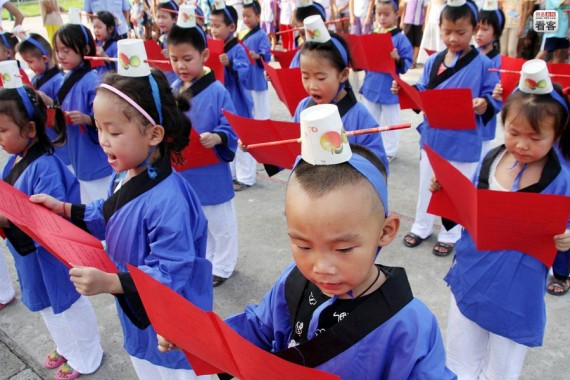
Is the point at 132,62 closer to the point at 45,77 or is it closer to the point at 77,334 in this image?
the point at 77,334

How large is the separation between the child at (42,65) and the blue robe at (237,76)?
147 centimetres

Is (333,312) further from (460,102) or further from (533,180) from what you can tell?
(460,102)

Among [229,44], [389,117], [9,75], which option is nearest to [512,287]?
[9,75]

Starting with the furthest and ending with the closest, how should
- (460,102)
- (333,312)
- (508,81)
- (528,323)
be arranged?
(508,81) < (460,102) < (528,323) < (333,312)

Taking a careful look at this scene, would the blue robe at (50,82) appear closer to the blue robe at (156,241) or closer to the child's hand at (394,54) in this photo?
the blue robe at (156,241)

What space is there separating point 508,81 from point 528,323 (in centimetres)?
180

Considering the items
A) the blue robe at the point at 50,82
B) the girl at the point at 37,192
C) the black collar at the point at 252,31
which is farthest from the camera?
the black collar at the point at 252,31

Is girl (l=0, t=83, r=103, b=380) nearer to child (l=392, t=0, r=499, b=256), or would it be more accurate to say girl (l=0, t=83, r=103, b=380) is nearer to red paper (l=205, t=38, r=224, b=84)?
red paper (l=205, t=38, r=224, b=84)

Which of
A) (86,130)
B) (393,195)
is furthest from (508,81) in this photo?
(86,130)

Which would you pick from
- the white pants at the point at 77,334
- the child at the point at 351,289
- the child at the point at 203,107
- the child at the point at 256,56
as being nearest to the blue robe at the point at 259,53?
the child at the point at 256,56

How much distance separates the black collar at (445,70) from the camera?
10.7ft

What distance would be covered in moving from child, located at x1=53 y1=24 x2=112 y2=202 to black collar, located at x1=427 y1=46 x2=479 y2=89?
230cm

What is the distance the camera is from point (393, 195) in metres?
4.37

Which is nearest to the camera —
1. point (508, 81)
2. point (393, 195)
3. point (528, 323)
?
point (528, 323)
